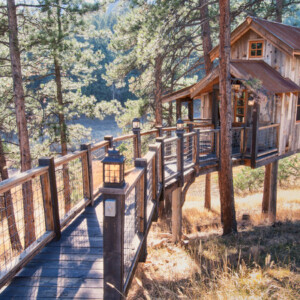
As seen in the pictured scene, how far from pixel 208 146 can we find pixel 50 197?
9.45 meters

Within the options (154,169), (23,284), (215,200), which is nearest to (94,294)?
(23,284)

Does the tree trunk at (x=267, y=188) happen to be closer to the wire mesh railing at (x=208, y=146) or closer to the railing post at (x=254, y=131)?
the wire mesh railing at (x=208, y=146)

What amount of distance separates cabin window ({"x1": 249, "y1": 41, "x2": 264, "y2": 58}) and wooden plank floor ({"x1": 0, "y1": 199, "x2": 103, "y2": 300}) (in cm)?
1073

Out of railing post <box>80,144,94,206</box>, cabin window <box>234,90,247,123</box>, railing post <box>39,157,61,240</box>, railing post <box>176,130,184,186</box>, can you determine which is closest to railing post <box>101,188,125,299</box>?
railing post <box>39,157,61,240</box>

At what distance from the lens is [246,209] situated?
16.7 m

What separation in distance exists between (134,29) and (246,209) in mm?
10733

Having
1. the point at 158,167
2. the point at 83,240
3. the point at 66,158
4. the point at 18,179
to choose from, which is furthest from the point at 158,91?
the point at 18,179

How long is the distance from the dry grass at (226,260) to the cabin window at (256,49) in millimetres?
6854

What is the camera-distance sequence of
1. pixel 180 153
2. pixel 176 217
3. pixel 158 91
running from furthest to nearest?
pixel 158 91, pixel 176 217, pixel 180 153

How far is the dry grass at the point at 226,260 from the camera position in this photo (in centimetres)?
414

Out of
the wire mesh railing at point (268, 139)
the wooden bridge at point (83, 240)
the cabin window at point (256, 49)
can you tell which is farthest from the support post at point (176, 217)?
the cabin window at point (256, 49)

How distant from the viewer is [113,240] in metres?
3.06

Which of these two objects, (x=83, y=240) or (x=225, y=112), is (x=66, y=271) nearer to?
(x=83, y=240)

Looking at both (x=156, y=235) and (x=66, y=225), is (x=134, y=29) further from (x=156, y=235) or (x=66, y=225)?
(x=66, y=225)
